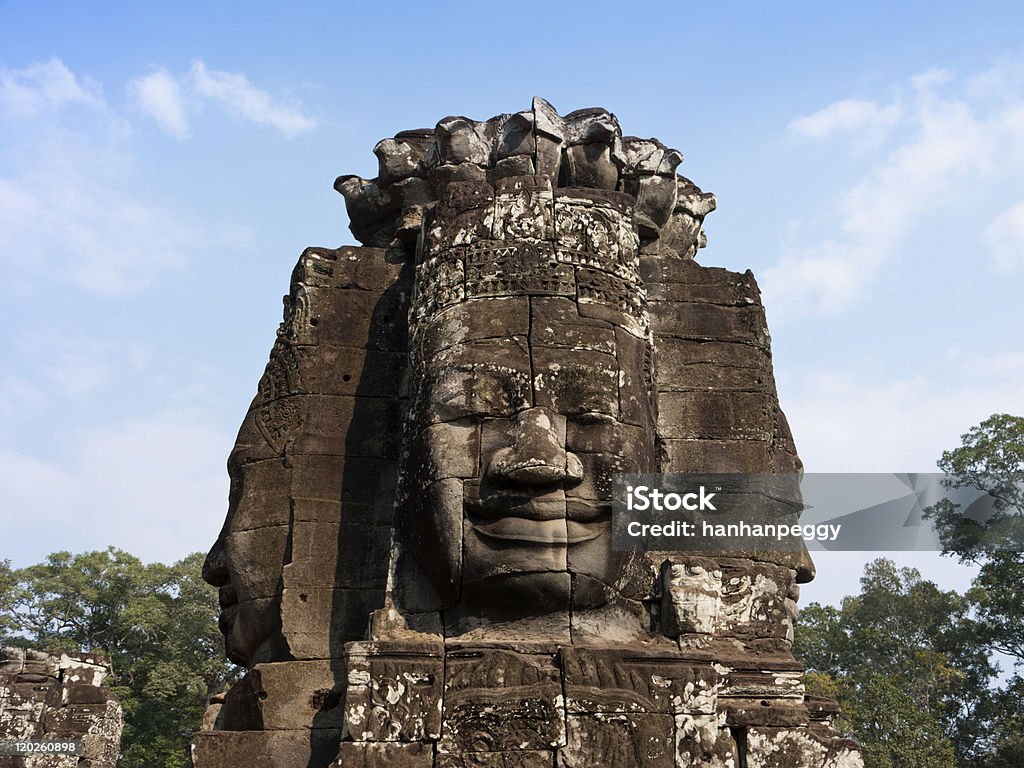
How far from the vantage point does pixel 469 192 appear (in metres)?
6.72

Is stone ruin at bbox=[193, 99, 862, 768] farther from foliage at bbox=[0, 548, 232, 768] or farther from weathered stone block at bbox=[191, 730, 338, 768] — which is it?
foliage at bbox=[0, 548, 232, 768]

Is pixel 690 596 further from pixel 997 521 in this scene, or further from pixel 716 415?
pixel 997 521

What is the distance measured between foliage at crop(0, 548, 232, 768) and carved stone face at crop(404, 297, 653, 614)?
24.4m

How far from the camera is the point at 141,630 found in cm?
3128

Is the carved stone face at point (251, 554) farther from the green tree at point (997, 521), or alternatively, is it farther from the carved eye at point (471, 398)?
the green tree at point (997, 521)

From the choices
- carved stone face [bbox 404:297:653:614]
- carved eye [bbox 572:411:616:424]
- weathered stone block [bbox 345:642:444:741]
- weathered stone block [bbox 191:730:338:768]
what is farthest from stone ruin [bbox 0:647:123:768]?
carved eye [bbox 572:411:616:424]

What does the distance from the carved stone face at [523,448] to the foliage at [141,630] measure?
80.0ft

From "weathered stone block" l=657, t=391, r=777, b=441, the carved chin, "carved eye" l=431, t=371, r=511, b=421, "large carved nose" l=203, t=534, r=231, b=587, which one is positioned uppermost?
"weathered stone block" l=657, t=391, r=777, b=441

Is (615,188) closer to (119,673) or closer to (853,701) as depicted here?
(853,701)

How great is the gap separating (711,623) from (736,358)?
2005 millimetres

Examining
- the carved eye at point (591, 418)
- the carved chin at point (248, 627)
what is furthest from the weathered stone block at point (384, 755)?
the carved eye at point (591, 418)

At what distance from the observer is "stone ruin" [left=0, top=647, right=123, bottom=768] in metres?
13.4

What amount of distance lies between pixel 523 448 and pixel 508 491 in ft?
0.78

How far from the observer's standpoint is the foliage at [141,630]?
28609 millimetres
